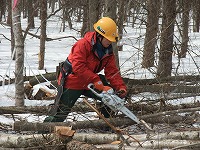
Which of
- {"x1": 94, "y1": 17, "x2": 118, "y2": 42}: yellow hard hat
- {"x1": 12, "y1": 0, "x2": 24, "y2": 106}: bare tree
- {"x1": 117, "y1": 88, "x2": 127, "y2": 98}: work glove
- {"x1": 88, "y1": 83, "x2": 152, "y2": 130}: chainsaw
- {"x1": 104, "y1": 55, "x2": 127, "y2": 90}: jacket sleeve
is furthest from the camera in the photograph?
{"x1": 12, "y1": 0, "x2": 24, "y2": 106}: bare tree

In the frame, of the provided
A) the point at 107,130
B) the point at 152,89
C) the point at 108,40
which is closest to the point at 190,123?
the point at 107,130

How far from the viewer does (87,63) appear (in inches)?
203

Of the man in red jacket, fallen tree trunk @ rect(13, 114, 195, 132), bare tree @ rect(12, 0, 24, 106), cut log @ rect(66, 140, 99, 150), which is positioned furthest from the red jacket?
bare tree @ rect(12, 0, 24, 106)

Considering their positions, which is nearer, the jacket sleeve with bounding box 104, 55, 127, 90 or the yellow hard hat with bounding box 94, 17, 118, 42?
the yellow hard hat with bounding box 94, 17, 118, 42

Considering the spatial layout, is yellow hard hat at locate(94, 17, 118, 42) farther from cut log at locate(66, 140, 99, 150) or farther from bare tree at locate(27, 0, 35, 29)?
bare tree at locate(27, 0, 35, 29)

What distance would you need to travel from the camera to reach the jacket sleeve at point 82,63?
4.96 m

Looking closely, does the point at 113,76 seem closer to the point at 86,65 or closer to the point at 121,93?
the point at 121,93

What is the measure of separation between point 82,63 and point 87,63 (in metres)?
0.20

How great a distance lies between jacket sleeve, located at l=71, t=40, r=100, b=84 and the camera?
4.96 meters

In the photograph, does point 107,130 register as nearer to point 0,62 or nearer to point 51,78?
point 51,78

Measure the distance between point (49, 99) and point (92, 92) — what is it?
3224mm

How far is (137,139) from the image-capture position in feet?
14.4

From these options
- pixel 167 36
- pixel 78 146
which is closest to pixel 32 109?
pixel 78 146

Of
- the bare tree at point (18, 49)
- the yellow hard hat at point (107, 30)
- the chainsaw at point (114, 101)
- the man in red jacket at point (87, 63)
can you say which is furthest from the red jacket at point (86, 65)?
the bare tree at point (18, 49)
